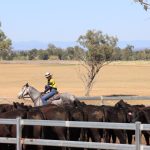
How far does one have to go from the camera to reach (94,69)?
38844 millimetres

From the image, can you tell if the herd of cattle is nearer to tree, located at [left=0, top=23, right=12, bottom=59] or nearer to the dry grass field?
the dry grass field

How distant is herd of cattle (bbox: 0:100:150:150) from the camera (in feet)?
37.6

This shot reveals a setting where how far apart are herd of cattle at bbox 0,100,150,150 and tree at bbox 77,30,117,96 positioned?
23579mm

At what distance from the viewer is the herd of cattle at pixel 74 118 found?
11.5 m

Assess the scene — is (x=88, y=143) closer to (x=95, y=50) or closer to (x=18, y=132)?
(x=18, y=132)

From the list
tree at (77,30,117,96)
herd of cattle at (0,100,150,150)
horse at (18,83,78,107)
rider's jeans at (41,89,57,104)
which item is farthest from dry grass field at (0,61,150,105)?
herd of cattle at (0,100,150,150)

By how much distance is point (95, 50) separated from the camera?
1495 inches

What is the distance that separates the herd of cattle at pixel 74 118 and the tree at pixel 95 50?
77.4ft

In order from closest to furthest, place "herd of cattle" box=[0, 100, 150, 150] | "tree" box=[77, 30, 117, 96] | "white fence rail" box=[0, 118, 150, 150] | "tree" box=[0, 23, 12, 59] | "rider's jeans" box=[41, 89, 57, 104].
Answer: "white fence rail" box=[0, 118, 150, 150] < "herd of cattle" box=[0, 100, 150, 150] < "rider's jeans" box=[41, 89, 57, 104] < "tree" box=[77, 30, 117, 96] < "tree" box=[0, 23, 12, 59]

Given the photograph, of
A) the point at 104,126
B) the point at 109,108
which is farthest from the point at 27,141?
the point at 109,108

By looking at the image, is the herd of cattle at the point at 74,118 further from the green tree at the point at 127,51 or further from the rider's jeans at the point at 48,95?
the green tree at the point at 127,51

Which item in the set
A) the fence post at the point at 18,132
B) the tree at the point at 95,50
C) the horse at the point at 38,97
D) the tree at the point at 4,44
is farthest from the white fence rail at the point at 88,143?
the tree at the point at 4,44

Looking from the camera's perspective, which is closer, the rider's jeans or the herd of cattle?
the herd of cattle

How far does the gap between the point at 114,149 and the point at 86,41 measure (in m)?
30.3
